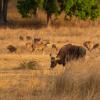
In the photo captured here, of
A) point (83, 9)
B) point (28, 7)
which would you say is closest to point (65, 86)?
point (28, 7)

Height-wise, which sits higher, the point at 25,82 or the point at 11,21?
the point at 25,82

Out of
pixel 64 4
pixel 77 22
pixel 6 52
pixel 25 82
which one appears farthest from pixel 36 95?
pixel 77 22

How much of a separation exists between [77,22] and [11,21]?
20.2ft

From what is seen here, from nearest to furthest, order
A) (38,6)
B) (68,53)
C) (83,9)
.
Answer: (68,53) → (38,6) → (83,9)

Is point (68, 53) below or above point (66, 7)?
Answer: above

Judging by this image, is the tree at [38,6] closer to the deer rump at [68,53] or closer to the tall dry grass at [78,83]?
the deer rump at [68,53]

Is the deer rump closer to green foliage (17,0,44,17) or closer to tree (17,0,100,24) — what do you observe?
tree (17,0,100,24)

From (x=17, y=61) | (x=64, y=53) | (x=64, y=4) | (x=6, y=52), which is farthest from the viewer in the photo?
(x=64, y=4)

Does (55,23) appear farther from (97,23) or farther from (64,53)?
(64,53)

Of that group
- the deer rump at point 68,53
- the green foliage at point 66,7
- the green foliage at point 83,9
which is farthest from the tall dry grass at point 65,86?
the green foliage at point 83,9

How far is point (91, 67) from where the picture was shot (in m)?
12.6

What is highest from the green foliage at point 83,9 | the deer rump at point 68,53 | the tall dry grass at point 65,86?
the tall dry grass at point 65,86

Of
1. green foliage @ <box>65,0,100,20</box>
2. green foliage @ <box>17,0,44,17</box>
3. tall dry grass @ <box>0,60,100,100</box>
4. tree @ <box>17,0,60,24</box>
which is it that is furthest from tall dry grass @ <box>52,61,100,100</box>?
green foliage @ <box>65,0,100,20</box>

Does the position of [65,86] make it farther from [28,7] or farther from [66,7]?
[28,7]
